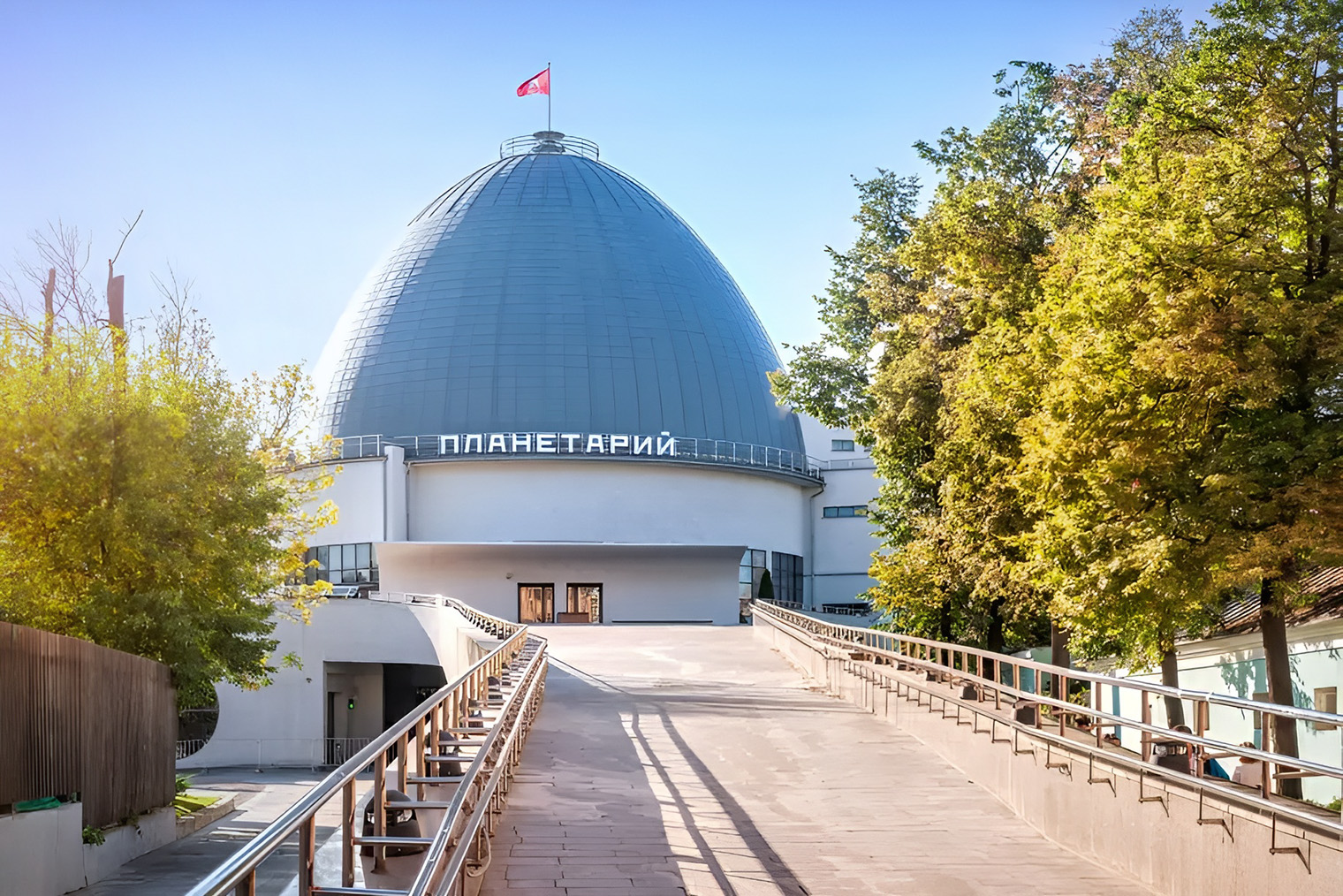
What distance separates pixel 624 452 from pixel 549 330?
691 cm

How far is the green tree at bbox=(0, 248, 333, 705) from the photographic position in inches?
859

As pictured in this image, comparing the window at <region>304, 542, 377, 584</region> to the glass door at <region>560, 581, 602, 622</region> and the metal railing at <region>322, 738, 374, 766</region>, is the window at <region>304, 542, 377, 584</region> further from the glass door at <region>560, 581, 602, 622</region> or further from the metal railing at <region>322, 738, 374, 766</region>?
the metal railing at <region>322, 738, 374, 766</region>

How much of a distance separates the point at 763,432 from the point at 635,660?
3128 centimetres

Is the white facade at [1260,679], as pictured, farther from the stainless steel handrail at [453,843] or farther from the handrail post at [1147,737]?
the stainless steel handrail at [453,843]

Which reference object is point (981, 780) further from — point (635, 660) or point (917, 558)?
point (635, 660)

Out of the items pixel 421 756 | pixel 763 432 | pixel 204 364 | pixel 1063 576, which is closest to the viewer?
pixel 421 756

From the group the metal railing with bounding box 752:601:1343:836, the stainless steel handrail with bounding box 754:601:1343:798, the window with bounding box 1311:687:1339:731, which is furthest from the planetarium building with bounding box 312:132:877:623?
the stainless steel handrail with bounding box 754:601:1343:798

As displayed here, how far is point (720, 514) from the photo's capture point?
5850 centimetres

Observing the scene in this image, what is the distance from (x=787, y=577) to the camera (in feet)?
207

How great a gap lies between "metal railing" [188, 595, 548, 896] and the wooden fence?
567cm

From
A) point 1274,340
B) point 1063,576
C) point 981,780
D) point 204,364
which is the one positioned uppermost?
point 204,364

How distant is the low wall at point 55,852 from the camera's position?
15.3m

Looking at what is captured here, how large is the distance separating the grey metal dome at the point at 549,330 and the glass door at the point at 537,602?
6.88 meters

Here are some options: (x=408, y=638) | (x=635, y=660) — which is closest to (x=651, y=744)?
(x=635, y=660)
